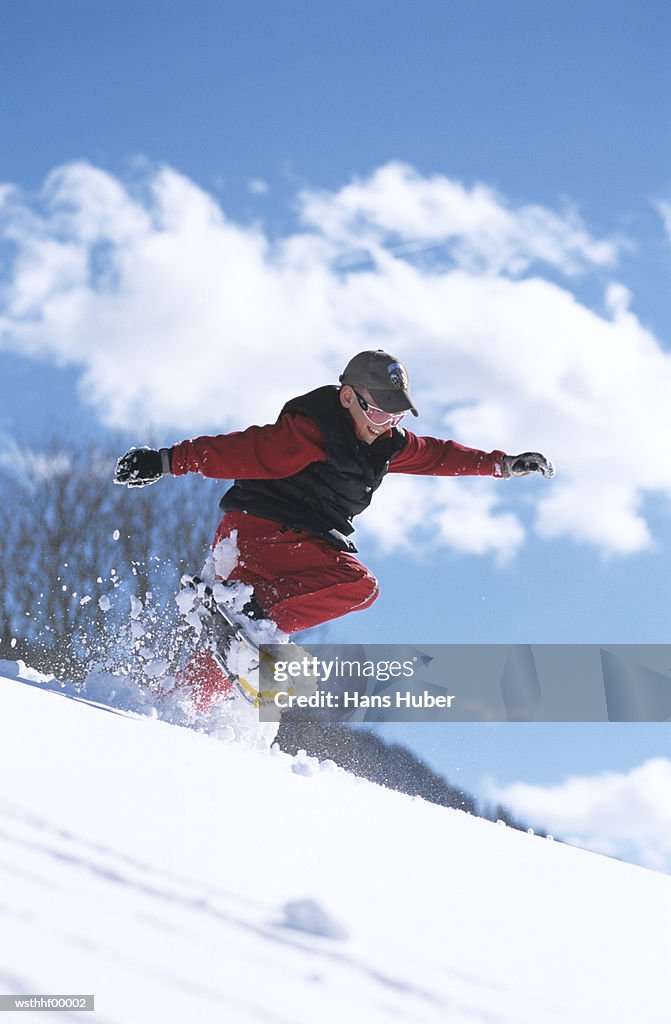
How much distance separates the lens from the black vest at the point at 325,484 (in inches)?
137

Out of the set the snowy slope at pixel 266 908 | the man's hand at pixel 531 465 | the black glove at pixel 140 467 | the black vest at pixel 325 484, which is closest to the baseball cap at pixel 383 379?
the black vest at pixel 325 484

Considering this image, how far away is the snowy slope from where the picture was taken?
87 cm

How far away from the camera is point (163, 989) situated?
0.85 m

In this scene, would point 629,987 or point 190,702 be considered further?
point 190,702

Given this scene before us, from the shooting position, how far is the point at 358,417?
3.54 meters

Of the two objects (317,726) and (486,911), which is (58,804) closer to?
(486,911)

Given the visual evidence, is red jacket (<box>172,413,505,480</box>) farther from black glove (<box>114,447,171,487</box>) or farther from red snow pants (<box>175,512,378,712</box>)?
red snow pants (<box>175,512,378,712</box>)

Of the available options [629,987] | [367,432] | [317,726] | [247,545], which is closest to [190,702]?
[247,545]

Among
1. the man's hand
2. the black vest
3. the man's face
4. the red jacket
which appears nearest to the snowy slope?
the red jacket

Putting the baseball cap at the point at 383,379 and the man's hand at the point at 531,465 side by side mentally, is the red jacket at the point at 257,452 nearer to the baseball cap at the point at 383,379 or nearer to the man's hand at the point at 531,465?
the baseball cap at the point at 383,379

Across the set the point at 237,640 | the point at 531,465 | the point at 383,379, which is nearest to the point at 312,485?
the point at 383,379

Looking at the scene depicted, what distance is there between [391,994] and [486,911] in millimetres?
481

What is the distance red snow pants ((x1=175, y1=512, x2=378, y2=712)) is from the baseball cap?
25.0 inches

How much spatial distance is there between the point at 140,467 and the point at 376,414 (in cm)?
97
